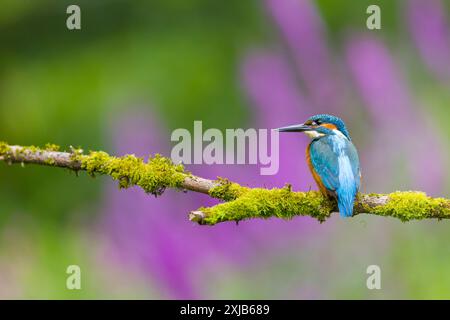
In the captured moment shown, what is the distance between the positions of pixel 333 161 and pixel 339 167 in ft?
0.18

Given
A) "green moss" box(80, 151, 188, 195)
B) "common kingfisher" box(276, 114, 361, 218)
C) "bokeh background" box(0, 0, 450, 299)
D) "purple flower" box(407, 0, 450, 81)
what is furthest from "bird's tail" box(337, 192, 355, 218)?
"purple flower" box(407, 0, 450, 81)

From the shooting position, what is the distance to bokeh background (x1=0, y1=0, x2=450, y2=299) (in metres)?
4.81

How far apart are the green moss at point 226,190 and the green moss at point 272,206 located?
0.03 metres

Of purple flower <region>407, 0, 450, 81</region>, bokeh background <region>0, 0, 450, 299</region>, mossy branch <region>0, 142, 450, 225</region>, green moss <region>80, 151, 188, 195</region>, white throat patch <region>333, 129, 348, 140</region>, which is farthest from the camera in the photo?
purple flower <region>407, 0, 450, 81</region>

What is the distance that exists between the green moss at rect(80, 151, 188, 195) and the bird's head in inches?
28.4

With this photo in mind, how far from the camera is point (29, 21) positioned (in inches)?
314

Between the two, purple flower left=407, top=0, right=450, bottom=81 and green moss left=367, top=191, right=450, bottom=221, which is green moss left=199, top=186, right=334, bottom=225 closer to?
green moss left=367, top=191, right=450, bottom=221

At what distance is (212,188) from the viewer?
318 cm

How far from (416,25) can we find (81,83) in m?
2.71

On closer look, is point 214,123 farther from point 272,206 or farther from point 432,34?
point 272,206

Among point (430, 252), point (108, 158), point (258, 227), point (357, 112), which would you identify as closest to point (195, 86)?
point (357, 112)

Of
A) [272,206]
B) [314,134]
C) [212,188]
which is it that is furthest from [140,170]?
[314,134]

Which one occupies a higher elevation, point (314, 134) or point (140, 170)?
point (314, 134)

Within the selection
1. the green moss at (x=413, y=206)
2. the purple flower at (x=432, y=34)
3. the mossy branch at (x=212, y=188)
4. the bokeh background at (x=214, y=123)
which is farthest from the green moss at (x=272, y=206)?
the purple flower at (x=432, y=34)
